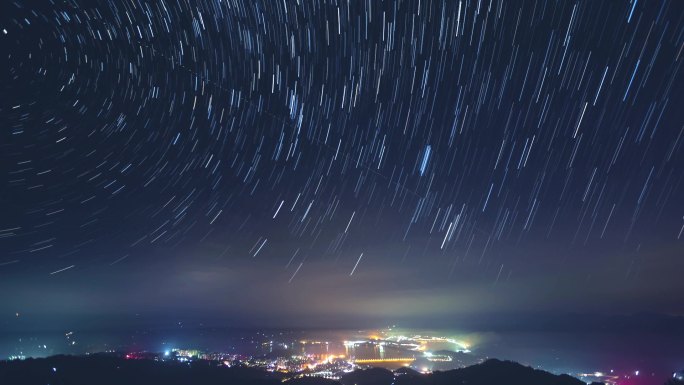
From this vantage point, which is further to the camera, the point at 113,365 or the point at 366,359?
the point at 366,359

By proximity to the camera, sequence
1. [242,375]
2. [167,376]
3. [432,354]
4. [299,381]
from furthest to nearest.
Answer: [432,354] < [242,375] < [167,376] < [299,381]

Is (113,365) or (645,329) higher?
(113,365)

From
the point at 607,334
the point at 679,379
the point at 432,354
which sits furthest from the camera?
the point at 607,334

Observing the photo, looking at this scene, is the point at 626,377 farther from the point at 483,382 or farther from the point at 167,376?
the point at 167,376

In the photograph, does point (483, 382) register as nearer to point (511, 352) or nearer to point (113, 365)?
point (113, 365)

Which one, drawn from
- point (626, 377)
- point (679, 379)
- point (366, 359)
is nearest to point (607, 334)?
point (626, 377)

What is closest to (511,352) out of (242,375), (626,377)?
(626,377)
